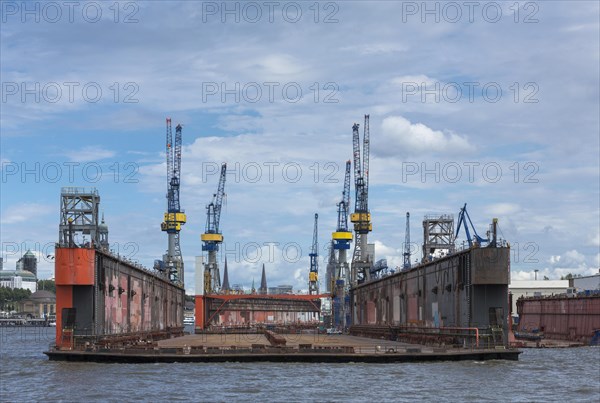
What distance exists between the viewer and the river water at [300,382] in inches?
1897

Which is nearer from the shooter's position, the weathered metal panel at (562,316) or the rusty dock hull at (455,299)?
the rusty dock hull at (455,299)

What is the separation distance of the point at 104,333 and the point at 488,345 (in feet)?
98.3

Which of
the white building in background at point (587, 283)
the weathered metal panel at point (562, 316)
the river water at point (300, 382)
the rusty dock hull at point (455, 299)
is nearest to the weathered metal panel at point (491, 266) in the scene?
the rusty dock hull at point (455, 299)

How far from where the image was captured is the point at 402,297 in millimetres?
102375

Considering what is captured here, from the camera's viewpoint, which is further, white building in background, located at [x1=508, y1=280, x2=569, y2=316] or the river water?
white building in background, located at [x1=508, y1=280, x2=569, y2=316]

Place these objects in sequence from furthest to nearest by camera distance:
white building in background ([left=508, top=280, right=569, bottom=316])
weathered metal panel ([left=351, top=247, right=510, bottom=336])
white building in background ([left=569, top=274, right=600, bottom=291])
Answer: white building in background ([left=508, top=280, right=569, bottom=316])
white building in background ([left=569, top=274, right=600, bottom=291])
weathered metal panel ([left=351, top=247, right=510, bottom=336])

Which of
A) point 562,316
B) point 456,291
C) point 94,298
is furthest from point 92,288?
point 562,316

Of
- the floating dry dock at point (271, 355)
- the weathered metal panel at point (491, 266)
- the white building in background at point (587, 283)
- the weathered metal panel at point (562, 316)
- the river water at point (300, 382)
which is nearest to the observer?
the river water at point (300, 382)

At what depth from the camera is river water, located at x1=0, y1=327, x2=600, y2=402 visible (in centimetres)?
4819

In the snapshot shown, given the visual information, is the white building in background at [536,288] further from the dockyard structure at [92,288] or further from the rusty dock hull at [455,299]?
the dockyard structure at [92,288]

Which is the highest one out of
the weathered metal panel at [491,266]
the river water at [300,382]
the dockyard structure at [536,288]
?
the weathered metal panel at [491,266]

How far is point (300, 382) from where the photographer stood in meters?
55.1

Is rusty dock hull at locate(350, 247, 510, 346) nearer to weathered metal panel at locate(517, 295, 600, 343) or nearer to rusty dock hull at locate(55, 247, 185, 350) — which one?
weathered metal panel at locate(517, 295, 600, 343)

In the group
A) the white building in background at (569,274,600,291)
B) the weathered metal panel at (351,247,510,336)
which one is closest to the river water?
the weathered metal panel at (351,247,510,336)
